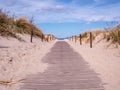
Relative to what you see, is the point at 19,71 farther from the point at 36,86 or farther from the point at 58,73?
the point at 36,86

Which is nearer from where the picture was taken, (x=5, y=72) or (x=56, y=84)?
(x=56, y=84)

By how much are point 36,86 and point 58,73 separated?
7.40 feet

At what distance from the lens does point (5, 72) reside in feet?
33.9

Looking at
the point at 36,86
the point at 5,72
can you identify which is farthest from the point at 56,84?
the point at 5,72

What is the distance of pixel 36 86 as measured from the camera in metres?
8.22

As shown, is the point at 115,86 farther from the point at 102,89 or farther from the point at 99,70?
the point at 99,70

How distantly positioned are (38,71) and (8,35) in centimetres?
1490

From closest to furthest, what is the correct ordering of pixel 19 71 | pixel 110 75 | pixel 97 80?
pixel 97 80, pixel 110 75, pixel 19 71

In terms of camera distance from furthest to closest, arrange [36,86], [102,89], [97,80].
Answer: [97,80]
[36,86]
[102,89]

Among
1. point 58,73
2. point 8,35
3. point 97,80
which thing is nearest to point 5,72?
point 58,73

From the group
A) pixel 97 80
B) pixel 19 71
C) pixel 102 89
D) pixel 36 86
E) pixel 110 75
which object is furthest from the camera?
pixel 19 71

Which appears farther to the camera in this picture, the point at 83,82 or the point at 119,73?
the point at 119,73

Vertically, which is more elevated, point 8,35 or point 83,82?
point 8,35

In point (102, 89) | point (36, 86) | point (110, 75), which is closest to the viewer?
point (102, 89)
